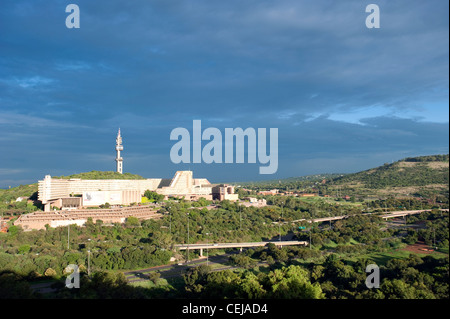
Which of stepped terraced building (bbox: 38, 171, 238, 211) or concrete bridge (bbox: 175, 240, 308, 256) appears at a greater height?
stepped terraced building (bbox: 38, 171, 238, 211)

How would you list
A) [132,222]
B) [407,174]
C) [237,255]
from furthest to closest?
[407,174]
[132,222]
[237,255]

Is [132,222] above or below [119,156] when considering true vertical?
below

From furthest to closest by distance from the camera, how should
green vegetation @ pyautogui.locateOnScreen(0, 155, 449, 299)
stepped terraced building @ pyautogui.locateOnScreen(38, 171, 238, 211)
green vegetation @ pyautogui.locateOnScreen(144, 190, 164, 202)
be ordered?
1. green vegetation @ pyautogui.locateOnScreen(144, 190, 164, 202)
2. stepped terraced building @ pyautogui.locateOnScreen(38, 171, 238, 211)
3. green vegetation @ pyautogui.locateOnScreen(0, 155, 449, 299)

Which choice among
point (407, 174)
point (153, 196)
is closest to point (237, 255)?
point (153, 196)

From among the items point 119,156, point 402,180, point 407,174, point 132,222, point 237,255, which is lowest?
point 237,255

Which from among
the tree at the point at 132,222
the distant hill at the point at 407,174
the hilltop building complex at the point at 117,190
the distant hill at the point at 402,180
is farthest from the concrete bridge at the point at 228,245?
the distant hill at the point at 407,174

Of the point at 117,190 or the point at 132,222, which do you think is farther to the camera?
the point at 117,190

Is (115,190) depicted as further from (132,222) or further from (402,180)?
(402,180)

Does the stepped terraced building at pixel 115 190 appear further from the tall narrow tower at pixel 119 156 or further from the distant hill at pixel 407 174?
the distant hill at pixel 407 174

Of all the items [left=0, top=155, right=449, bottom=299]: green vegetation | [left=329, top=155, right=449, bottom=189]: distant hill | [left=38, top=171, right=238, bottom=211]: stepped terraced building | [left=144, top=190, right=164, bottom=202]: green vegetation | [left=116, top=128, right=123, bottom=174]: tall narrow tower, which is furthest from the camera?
[left=329, top=155, right=449, bottom=189]: distant hill

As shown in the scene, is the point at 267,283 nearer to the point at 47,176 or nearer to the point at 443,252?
the point at 443,252

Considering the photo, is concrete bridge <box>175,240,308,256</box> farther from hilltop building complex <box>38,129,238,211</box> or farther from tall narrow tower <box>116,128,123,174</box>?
tall narrow tower <box>116,128,123,174</box>

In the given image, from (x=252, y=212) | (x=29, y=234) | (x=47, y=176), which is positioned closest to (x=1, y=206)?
(x=47, y=176)

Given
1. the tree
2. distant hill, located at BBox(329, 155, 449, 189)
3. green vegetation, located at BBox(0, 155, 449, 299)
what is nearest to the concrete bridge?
green vegetation, located at BBox(0, 155, 449, 299)
